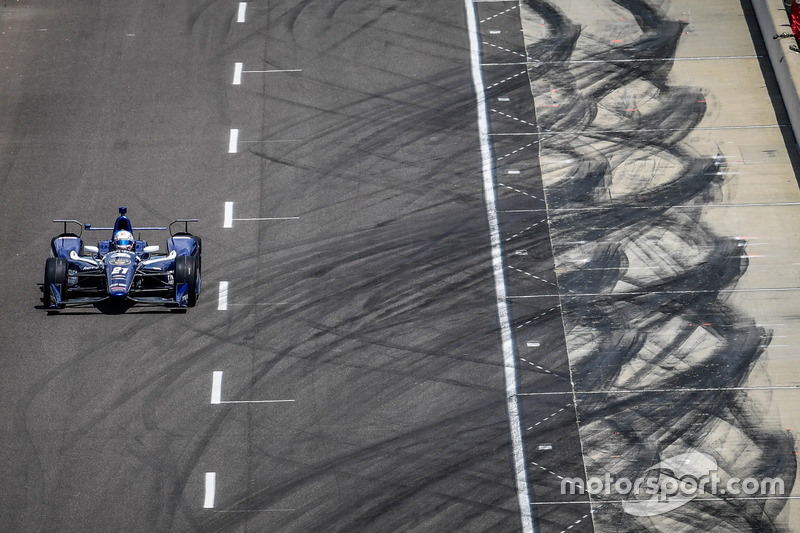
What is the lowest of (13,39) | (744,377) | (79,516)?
(79,516)

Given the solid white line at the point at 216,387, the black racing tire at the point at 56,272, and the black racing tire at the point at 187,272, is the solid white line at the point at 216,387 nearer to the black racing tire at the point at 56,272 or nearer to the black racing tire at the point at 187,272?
the black racing tire at the point at 187,272

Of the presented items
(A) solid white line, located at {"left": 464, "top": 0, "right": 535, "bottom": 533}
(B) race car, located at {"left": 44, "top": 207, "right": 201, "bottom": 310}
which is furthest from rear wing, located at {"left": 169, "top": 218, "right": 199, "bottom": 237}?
(A) solid white line, located at {"left": 464, "top": 0, "right": 535, "bottom": 533}

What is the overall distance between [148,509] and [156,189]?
8.73 m

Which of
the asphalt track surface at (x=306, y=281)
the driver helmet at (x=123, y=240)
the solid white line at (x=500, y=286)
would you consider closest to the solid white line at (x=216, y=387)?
the asphalt track surface at (x=306, y=281)

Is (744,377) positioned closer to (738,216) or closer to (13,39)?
(738,216)

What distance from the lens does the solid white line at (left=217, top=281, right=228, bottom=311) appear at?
82.7 feet

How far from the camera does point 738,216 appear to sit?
27.1 metres

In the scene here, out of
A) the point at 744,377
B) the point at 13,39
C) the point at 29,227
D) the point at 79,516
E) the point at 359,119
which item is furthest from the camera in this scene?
the point at 13,39

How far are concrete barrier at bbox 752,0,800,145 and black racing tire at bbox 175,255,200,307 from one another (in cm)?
1592

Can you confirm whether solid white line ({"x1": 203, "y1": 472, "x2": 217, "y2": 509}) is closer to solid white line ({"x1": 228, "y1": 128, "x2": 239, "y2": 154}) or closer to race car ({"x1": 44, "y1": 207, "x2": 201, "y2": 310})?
race car ({"x1": 44, "y1": 207, "x2": 201, "y2": 310})

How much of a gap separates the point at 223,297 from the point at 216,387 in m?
2.44

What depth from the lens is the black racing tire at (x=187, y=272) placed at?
79.7 feet

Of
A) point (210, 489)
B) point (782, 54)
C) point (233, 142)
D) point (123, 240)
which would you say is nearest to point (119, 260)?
point (123, 240)

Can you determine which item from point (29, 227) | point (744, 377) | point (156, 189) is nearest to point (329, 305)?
point (156, 189)
